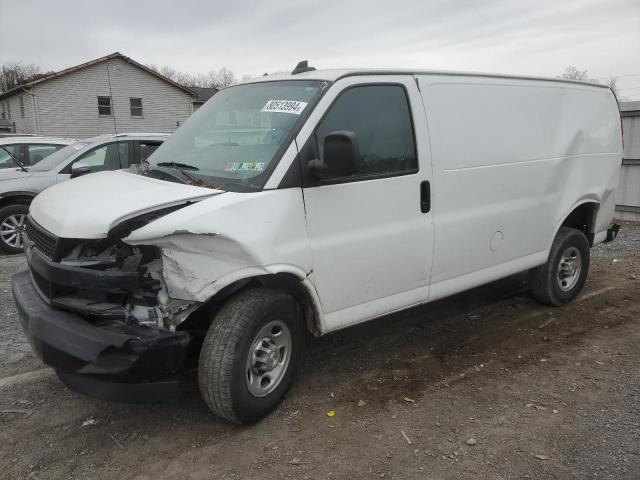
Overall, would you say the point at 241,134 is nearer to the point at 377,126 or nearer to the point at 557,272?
the point at 377,126

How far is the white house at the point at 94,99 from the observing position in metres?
28.9

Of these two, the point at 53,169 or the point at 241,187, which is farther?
the point at 53,169

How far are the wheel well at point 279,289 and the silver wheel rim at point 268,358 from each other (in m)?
0.20

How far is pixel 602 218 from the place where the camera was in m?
5.68

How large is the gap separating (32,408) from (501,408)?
312cm

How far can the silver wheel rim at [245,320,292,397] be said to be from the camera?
3.24 meters

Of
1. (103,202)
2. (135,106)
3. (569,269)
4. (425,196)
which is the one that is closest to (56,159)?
(103,202)

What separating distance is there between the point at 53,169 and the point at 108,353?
6.47 meters

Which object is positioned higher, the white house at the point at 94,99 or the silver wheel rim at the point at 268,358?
the white house at the point at 94,99

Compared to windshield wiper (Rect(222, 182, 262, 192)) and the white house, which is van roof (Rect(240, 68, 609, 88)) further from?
the white house

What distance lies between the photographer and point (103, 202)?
3.09 metres

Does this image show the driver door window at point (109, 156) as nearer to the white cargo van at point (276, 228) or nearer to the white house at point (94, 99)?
the white cargo van at point (276, 228)

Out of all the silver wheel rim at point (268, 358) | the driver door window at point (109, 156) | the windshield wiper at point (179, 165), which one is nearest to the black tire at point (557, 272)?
the silver wheel rim at point (268, 358)

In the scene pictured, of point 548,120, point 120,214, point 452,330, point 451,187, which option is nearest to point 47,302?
point 120,214
